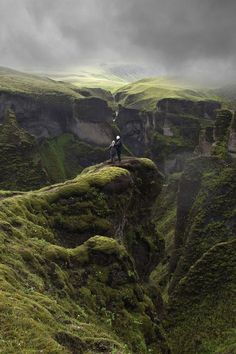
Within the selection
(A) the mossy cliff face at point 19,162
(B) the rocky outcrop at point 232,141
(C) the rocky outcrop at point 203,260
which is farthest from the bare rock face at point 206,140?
(A) the mossy cliff face at point 19,162

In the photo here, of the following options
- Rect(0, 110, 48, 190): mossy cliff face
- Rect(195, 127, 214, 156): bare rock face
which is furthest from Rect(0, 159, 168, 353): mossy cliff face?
Rect(0, 110, 48, 190): mossy cliff face

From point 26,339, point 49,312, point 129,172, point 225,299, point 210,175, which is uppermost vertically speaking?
point 26,339

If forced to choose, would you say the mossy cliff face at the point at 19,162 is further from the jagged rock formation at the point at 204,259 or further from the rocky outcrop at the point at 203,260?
the rocky outcrop at the point at 203,260

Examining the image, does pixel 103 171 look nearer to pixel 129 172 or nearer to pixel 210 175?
pixel 129 172

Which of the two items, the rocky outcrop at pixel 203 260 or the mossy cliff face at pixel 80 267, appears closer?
the mossy cliff face at pixel 80 267

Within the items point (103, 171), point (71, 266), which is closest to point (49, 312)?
point (71, 266)
